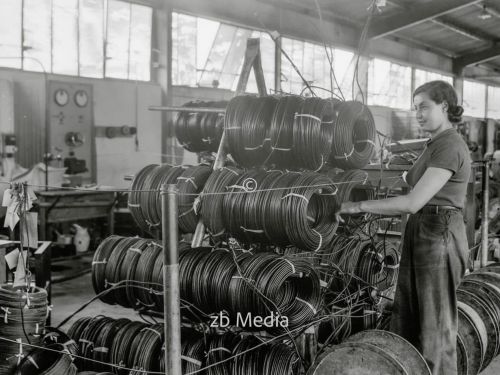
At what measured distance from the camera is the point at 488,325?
12.9 feet

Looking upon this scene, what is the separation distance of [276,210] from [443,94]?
1.15 metres

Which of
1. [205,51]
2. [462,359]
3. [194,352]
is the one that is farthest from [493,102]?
[194,352]

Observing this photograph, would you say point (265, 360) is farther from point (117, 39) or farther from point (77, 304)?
point (117, 39)

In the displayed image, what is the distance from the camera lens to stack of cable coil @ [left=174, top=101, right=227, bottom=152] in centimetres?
472

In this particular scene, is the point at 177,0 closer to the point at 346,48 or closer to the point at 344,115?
the point at 346,48

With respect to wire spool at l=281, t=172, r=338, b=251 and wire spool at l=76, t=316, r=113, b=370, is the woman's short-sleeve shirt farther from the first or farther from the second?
wire spool at l=76, t=316, r=113, b=370

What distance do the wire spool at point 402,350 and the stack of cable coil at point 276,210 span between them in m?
0.69

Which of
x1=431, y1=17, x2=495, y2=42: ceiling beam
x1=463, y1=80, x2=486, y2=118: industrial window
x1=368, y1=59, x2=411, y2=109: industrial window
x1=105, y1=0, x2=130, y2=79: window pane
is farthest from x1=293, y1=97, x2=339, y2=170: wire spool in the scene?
x1=463, y1=80, x2=486, y2=118: industrial window

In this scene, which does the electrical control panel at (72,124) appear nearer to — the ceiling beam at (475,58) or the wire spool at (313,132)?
the wire spool at (313,132)

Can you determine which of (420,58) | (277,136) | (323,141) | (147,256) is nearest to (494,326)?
(323,141)

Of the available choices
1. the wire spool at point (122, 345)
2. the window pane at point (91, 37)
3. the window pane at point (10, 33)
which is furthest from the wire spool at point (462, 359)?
the window pane at point (91, 37)

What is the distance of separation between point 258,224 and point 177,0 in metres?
8.60

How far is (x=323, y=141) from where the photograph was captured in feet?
12.4

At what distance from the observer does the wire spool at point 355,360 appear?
2.94m
